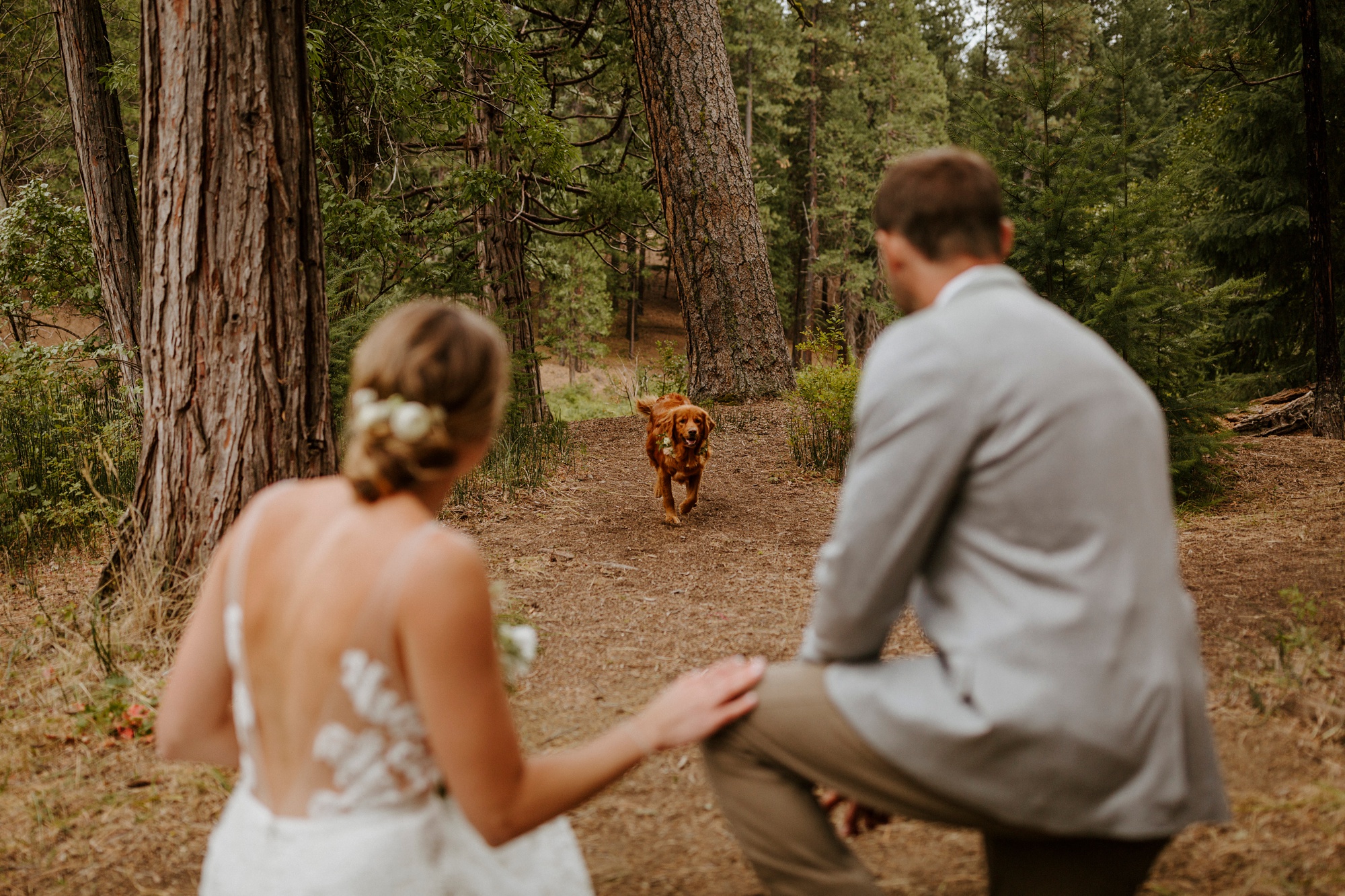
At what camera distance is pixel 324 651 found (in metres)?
1.55

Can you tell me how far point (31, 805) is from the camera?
304cm

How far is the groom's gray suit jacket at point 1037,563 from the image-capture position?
1.58 m

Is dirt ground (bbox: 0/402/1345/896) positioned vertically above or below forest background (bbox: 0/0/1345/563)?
below

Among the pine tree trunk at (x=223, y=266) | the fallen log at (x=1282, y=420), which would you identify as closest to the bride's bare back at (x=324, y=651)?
the pine tree trunk at (x=223, y=266)

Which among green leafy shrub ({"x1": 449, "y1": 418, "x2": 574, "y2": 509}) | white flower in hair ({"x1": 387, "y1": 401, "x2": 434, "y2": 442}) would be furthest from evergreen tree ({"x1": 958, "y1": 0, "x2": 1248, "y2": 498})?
white flower in hair ({"x1": 387, "y1": 401, "x2": 434, "y2": 442})

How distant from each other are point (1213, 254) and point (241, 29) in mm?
13873

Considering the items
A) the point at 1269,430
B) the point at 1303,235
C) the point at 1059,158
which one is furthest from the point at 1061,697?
the point at 1303,235

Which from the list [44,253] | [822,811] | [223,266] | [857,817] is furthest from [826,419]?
[44,253]

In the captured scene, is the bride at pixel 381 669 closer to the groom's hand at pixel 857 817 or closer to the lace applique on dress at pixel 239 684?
the lace applique on dress at pixel 239 684

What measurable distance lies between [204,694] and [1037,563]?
5.54 ft

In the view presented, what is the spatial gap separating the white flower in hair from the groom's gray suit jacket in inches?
32.3

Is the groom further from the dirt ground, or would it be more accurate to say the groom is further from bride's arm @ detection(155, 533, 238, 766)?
bride's arm @ detection(155, 533, 238, 766)

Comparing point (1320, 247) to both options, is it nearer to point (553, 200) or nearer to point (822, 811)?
point (553, 200)

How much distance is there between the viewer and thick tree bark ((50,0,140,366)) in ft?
27.0
